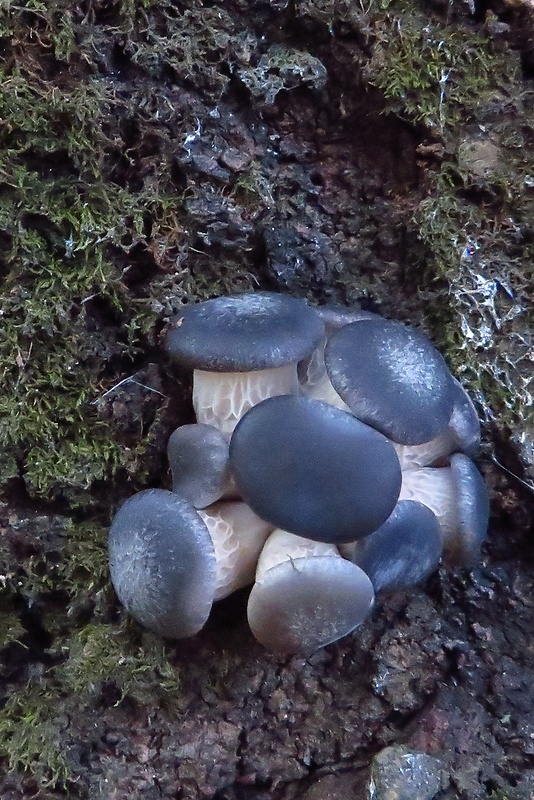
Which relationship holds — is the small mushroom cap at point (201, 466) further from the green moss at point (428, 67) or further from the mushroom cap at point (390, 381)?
the green moss at point (428, 67)

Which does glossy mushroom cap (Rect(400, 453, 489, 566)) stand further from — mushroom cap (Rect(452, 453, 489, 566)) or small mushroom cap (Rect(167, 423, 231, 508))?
small mushroom cap (Rect(167, 423, 231, 508))

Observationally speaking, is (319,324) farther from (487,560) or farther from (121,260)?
(487,560)

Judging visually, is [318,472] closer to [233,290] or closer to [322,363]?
[322,363]

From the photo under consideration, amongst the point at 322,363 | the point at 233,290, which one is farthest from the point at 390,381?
the point at 233,290

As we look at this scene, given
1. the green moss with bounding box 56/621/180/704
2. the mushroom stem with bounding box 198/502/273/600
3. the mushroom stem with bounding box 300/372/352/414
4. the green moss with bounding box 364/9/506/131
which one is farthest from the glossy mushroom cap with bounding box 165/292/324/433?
the green moss with bounding box 364/9/506/131

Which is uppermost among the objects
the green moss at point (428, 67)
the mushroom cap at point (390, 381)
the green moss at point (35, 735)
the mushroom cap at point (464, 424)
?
the green moss at point (428, 67)

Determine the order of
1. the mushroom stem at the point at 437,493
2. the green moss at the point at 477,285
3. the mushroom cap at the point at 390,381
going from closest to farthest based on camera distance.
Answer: the mushroom cap at the point at 390,381, the mushroom stem at the point at 437,493, the green moss at the point at 477,285

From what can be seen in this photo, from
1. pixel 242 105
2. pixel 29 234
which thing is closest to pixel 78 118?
pixel 29 234

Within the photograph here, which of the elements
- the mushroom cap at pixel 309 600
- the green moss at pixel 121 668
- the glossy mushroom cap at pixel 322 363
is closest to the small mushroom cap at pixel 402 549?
the mushroom cap at pixel 309 600
